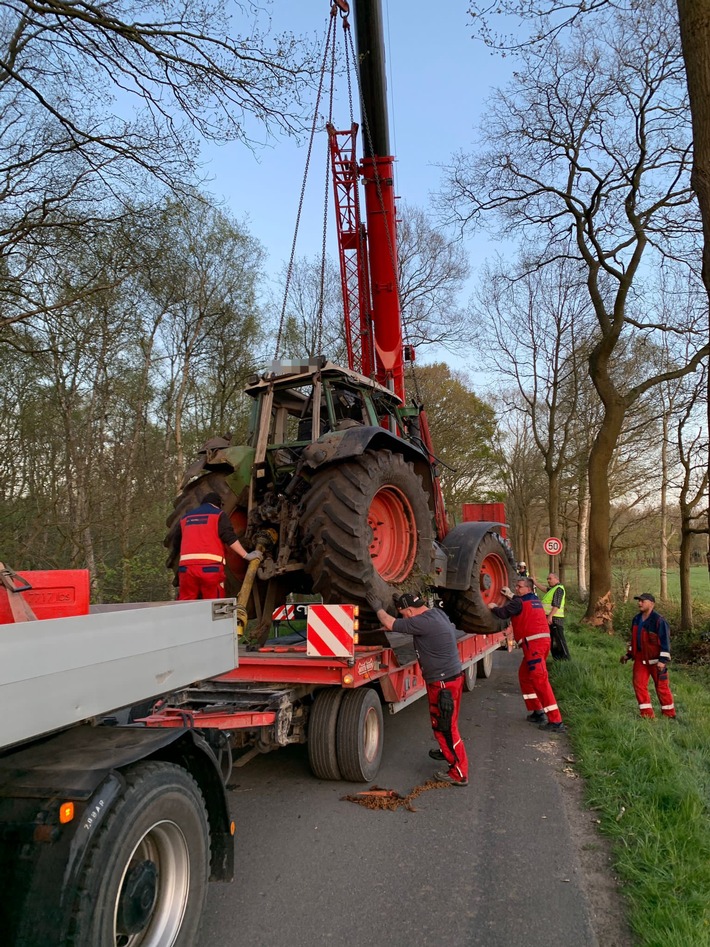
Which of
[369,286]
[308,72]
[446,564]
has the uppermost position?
[308,72]

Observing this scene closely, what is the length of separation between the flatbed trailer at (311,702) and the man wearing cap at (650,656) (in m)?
3.80

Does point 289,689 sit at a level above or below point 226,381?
below

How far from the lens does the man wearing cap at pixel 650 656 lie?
787 centimetres

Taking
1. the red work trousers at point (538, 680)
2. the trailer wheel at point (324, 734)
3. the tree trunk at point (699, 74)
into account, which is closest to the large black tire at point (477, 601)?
the red work trousers at point (538, 680)

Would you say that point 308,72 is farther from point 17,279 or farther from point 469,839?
point 469,839

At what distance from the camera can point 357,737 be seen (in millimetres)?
5219

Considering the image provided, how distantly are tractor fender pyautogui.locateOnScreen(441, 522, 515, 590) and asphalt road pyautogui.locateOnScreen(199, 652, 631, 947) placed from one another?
6.76 feet

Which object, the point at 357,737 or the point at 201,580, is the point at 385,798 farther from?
the point at 201,580

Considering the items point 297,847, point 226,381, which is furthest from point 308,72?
point 226,381

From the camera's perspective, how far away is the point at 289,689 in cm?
511

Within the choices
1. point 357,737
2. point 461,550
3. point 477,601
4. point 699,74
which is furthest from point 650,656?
point 699,74

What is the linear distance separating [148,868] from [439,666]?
3483 millimetres

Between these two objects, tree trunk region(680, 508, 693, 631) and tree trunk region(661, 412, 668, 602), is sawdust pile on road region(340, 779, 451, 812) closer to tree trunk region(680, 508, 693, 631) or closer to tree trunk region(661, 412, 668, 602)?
tree trunk region(680, 508, 693, 631)

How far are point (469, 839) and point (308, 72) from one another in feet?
22.0
